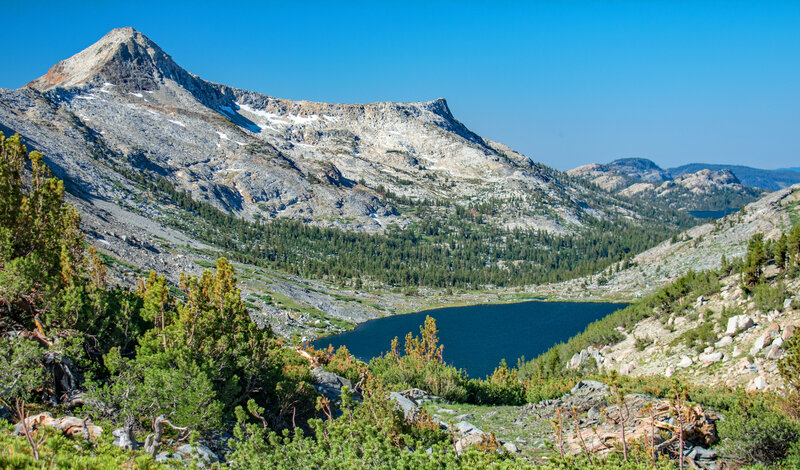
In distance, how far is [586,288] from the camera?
152250mm

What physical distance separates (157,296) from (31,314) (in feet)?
14.6

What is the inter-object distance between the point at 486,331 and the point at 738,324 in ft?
252

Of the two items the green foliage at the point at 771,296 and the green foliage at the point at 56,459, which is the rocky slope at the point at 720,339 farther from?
the green foliage at the point at 56,459

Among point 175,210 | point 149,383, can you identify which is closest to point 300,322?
point 149,383

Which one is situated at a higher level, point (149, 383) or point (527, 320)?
point (149, 383)

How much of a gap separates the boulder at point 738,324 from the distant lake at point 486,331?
42859 millimetres

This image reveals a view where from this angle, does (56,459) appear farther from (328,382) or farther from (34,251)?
(328,382)

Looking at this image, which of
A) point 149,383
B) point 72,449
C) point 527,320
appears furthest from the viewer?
point 527,320

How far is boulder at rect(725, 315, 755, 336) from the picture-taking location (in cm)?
2823

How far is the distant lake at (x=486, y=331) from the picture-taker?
81.9m

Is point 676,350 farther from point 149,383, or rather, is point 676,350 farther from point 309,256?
point 309,256

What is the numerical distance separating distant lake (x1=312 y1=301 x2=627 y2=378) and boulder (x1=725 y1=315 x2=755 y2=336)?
141 feet

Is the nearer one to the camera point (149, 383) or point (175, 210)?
point (149, 383)

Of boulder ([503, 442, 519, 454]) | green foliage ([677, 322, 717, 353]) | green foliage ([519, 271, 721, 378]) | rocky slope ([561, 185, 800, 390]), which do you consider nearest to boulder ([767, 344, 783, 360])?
rocky slope ([561, 185, 800, 390])
